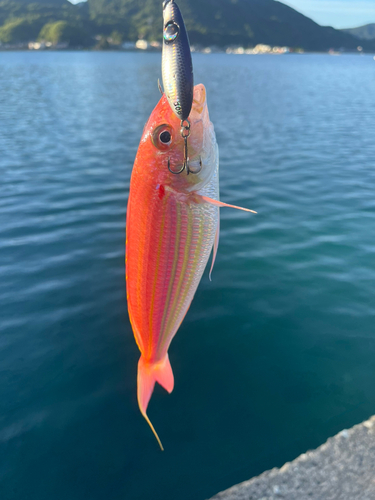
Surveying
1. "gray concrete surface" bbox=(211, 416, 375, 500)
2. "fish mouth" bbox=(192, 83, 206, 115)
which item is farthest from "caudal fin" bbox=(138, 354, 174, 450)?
"fish mouth" bbox=(192, 83, 206, 115)

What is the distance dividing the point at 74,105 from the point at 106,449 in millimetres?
27697

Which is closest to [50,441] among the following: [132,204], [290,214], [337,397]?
[132,204]

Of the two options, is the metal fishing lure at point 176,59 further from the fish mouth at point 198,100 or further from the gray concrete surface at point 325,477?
the gray concrete surface at point 325,477

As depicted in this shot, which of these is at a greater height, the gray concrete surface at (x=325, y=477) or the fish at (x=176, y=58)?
the fish at (x=176, y=58)

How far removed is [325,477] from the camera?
10.00ft

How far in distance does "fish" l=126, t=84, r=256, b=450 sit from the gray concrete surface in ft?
4.55

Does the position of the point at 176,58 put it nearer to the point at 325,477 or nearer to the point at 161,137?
the point at 161,137

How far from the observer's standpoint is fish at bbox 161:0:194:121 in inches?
62.4

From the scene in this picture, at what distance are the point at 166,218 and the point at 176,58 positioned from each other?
919 millimetres

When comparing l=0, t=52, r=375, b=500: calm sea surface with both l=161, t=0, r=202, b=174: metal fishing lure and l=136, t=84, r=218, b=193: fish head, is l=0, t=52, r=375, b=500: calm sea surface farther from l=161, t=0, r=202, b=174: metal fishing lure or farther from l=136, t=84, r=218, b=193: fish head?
l=161, t=0, r=202, b=174: metal fishing lure

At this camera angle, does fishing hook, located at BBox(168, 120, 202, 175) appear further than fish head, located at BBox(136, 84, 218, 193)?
No

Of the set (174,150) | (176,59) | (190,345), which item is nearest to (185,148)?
(174,150)

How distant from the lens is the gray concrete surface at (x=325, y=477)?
9.48 ft

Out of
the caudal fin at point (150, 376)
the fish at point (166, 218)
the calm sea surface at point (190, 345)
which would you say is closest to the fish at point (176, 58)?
the fish at point (166, 218)
